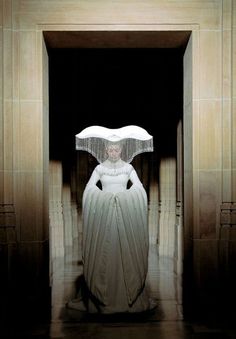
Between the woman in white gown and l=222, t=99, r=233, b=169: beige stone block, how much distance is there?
108cm

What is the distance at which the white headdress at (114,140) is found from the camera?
5.24 meters

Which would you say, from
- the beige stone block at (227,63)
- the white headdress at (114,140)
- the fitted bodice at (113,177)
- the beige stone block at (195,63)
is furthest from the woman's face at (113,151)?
the beige stone block at (227,63)

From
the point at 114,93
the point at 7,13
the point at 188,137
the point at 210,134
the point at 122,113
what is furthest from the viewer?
the point at 122,113

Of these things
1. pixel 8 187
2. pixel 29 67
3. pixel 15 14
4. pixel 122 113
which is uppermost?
pixel 15 14

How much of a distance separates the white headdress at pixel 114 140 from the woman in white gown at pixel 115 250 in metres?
0.49

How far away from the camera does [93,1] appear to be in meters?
5.11

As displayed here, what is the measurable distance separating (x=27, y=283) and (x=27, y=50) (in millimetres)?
2621

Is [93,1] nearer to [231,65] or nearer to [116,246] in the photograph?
[231,65]

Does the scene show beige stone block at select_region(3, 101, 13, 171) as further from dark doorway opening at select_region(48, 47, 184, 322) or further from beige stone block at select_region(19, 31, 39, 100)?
dark doorway opening at select_region(48, 47, 184, 322)

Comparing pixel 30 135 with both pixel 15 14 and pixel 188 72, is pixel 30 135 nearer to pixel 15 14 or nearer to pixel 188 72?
pixel 15 14

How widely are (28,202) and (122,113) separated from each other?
257 inches

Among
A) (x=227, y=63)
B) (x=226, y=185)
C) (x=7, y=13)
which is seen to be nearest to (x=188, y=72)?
(x=227, y=63)

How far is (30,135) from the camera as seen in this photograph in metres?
5.12

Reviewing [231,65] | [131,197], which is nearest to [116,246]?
[131,197]
